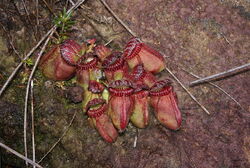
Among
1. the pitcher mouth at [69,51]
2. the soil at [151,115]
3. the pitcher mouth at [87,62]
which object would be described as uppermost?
the pitcher mouth at [69,51]

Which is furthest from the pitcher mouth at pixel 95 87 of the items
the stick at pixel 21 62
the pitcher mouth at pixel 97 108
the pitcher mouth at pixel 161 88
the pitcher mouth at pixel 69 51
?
the stick at pixel 21 62

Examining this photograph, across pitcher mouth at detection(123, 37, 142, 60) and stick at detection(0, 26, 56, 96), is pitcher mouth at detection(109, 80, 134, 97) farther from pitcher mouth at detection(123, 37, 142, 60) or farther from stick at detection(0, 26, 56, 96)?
stick at detection(0, 26, 56, 96)

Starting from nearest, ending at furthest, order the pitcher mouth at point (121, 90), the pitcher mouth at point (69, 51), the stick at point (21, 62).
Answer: the pitcher mouth at point (121, 90) < the pitcher mouth at point (69, 51) < the stick at point (21, 62)

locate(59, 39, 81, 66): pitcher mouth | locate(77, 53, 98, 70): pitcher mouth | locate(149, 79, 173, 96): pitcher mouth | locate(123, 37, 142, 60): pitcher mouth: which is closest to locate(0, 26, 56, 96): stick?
locate(59, 39, 81, 66): pitcher mouth

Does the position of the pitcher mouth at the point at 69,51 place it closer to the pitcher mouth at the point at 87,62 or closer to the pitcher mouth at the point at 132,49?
the pitcher mouth at the point at 87,62

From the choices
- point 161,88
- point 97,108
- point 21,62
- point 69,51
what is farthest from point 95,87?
point 21,62

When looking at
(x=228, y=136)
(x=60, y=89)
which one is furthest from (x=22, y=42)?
(x=228, y=136)
